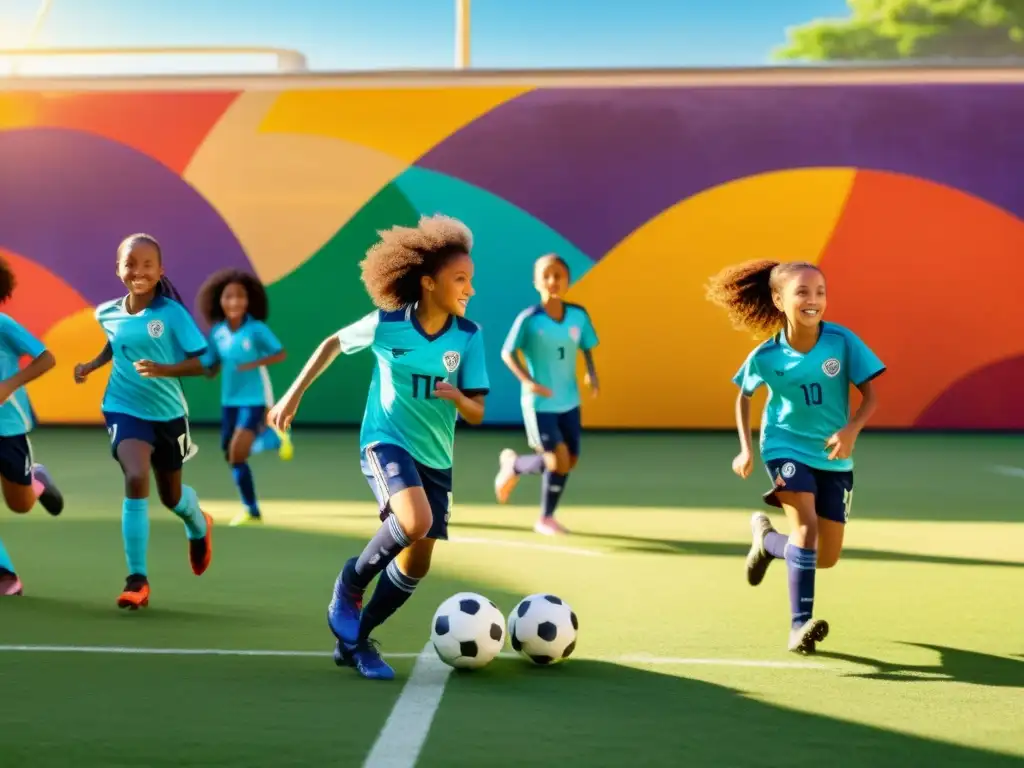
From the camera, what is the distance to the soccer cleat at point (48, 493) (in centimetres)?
895

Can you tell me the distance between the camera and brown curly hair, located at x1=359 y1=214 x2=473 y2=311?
5.40m

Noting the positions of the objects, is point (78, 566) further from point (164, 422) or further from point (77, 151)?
point (77, 151)

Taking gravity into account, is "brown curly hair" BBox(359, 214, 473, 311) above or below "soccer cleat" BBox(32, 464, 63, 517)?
above

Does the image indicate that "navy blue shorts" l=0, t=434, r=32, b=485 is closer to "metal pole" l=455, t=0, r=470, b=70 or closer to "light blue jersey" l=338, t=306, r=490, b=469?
"light blue jersey" l=338, t=306, r=490, b=469

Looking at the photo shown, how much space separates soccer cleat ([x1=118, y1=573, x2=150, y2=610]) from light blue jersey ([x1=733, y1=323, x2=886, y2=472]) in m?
3.11

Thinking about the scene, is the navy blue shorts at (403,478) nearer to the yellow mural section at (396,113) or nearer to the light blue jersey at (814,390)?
the light blue jersey at (814,390)

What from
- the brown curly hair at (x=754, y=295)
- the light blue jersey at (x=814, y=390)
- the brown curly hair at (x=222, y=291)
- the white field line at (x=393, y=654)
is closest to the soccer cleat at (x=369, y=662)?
the white field line at (x=393, y=654)

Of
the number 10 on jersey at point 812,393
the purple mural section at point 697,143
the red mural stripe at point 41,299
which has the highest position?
the purple mural section at point 697,143

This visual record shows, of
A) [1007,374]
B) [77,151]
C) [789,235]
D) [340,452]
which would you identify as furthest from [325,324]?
[1007,374]

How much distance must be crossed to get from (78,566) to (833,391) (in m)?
4.55

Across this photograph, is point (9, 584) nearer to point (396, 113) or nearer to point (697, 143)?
point (396, 113)

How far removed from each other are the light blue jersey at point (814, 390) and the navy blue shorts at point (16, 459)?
153 inches

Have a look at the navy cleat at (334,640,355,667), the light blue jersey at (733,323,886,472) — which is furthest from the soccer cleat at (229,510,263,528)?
the light blue jersey at (733,323,886,472)

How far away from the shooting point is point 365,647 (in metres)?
5.30
